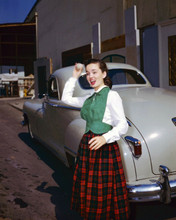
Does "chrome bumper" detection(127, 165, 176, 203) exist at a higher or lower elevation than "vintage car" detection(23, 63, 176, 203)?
lower

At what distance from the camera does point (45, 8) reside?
1877cm

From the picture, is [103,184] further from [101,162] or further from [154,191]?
[154,191]

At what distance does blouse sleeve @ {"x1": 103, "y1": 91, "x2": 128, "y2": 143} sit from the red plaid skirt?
0.17 meters

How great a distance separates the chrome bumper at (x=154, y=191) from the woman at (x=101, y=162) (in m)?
0.10

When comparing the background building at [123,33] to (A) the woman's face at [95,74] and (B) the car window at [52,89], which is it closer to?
(B) the car window at [52,89]

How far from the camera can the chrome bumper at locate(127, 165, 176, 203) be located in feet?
8.59

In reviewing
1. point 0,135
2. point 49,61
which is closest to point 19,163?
point 0,135

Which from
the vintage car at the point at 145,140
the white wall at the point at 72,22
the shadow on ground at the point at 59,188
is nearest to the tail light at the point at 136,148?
the vintage car at the point at 145,140

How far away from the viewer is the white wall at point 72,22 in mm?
10742

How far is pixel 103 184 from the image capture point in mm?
2523

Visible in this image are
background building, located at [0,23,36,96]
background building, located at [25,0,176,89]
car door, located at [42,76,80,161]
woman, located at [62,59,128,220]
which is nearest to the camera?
woman, located at [62,59,128,220]

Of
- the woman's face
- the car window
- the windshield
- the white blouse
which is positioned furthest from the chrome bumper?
the car window

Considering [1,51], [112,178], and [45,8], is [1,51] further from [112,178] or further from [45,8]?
[112,178]

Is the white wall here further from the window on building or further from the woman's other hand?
the woman's other hand
